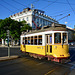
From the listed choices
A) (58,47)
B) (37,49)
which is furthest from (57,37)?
(37,49)

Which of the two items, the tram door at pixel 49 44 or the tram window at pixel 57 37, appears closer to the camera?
the tram window at pixel 57 37

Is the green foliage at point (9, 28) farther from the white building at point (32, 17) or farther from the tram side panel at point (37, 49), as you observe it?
the tram side panel at point (37, 49)

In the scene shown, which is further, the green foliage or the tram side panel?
the green foliage

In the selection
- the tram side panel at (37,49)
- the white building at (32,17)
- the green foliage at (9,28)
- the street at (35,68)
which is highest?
the white building at (32,17)

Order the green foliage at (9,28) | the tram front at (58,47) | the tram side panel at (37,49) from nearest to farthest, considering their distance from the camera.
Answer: the tram front at (58,47) < the tram side panel at (37,49) < the green foliage at (9,28)

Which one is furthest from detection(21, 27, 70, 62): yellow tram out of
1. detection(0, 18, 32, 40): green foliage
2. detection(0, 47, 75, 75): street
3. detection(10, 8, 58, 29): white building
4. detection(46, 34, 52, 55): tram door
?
detection(10, 8, 58, 29): white building

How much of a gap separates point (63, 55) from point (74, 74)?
2217 millimetres

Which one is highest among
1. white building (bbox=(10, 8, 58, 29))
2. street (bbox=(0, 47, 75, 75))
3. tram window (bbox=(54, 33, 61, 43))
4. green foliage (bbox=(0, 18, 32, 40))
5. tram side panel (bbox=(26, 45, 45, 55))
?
white building (bbox=(10, 8, 58, 29))

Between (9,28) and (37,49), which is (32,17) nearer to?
(9,28)

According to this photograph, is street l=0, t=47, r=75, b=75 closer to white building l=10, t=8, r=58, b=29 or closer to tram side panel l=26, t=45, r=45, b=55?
tram side panel l=26, t=45, r=45, b=55

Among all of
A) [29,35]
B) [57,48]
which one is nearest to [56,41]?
[57,48]

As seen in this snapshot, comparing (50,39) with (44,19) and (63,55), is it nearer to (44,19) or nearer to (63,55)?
(63,55)

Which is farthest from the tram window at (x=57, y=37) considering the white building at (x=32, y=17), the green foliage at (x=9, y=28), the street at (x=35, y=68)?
the white building at (x=32, y=17)

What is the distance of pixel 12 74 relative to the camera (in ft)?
18.3
